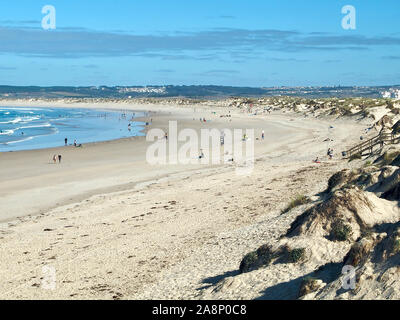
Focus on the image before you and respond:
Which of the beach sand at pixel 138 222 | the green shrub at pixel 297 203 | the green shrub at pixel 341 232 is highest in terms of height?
the green shrub at pixel 341 232

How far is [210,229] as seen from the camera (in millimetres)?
16094

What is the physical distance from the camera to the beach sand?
12117mm

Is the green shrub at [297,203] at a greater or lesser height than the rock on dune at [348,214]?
lesser

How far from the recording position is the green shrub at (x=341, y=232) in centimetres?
1093

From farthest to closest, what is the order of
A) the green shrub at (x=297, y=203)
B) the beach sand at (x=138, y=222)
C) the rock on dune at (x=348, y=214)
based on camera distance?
1. the green shrub at (x=297, y=203)
2. the beach sand at (x=138, y=222)
3. the rock on dune at (x=348, y=214)

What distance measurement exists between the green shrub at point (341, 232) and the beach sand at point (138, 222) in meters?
2.49

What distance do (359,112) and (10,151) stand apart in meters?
41.7

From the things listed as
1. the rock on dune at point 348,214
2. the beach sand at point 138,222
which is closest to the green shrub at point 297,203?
the beach sand at point 138,222

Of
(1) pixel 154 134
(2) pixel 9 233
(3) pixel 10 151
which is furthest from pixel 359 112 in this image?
(2) pixel 9 233

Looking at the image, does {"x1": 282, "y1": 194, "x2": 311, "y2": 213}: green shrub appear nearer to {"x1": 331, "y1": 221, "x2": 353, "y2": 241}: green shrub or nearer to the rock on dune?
the rock on dune

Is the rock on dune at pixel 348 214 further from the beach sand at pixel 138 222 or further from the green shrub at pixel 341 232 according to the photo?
the beach sand at pixel 138 222

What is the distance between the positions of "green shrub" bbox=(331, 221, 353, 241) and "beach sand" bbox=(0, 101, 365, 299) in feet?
8.16

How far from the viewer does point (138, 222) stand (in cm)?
1805
